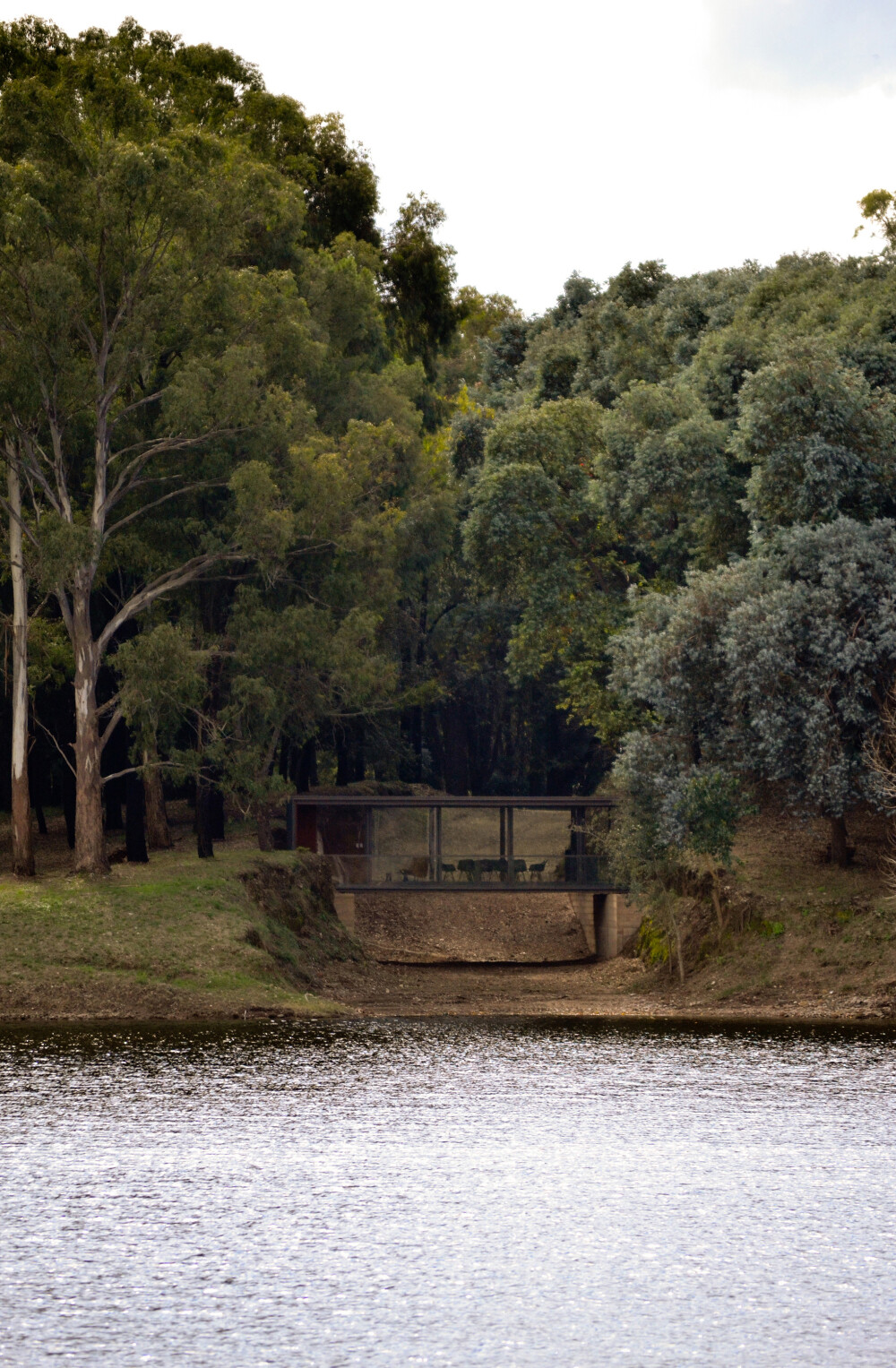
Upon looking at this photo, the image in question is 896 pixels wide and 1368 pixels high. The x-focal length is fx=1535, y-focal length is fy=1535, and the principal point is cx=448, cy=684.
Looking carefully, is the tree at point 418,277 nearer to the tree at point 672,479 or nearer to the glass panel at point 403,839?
the tree at point 672,479

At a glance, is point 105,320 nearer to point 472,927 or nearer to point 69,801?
point 69,801

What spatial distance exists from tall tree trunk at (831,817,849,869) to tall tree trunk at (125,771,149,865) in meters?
17.9

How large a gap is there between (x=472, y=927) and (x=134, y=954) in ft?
83.5

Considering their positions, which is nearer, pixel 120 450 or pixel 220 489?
pixel 120 450

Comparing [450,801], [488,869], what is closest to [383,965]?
[488,869]

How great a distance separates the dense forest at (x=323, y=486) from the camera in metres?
35.3

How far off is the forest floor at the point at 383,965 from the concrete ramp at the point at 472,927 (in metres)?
7.44

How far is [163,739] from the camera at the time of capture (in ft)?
128

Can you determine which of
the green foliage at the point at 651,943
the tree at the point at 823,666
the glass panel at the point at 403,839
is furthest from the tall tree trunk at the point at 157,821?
the tree at the point at 823,666

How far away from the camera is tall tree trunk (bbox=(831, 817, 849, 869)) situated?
128 feet

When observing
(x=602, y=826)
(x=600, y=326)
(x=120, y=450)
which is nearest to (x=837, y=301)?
(x=600, y=326)

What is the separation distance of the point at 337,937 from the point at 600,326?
23852mm

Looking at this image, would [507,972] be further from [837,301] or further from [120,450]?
[837,301]

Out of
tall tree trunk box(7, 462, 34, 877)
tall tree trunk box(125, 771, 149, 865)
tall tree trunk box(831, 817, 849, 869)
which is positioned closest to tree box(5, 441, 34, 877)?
tall tree trunk box(7, 462, 34, 877)
